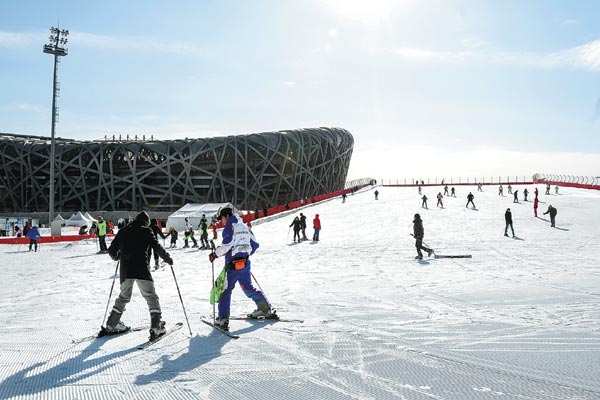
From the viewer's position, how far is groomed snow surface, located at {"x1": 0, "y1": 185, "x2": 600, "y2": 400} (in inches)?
140

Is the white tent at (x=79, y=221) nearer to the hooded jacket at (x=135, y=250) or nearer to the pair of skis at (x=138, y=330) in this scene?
the pair of skis at (x=138, y=330)

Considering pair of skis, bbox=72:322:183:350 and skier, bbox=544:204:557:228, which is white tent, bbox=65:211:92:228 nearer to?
skier, bbox=544:204:557:228

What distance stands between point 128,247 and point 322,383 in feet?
9.06

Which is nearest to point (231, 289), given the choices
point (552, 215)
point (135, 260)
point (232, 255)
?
point (232, 255)

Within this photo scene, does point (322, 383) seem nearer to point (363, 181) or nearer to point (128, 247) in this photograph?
point (128, 247)

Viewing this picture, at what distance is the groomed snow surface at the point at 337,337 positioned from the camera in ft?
11.7

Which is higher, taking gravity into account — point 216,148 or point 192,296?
point 216,148

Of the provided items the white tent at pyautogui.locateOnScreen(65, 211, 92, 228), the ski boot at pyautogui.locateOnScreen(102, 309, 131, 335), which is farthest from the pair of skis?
the white tent at pyautogui.locateOnScreen(65, 211, 92, 228)

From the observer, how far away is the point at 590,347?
14.6 ft

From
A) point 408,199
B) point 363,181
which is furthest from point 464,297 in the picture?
point 363,181

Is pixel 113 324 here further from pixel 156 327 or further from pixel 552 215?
pixel 552 215

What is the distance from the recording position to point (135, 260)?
5.23 meters

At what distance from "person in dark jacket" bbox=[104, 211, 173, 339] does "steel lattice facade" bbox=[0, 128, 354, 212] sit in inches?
2300

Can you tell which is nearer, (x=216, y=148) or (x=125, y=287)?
(x=125, y=287)
